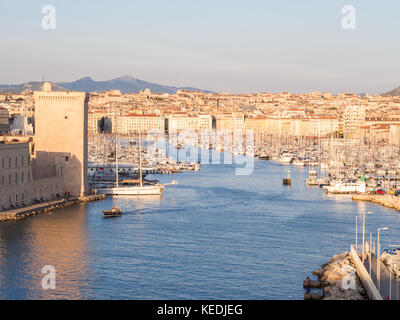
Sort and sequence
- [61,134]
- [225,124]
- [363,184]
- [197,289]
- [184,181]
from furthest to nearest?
[225,124], [184,181], [363,184], [61,134], [197,289]

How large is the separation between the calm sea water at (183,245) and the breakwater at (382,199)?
424 millimetres

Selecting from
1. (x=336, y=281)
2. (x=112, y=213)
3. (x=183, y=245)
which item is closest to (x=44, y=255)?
(x=183, y=245)

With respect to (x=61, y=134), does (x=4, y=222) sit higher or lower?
lower

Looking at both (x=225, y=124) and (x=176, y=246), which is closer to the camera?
(x=176, y=246)

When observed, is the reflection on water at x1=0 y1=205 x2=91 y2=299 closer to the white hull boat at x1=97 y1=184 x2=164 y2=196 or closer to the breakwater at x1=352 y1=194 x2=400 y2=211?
the white hull boat at x1=97 y1=184 x2=164 y2=196

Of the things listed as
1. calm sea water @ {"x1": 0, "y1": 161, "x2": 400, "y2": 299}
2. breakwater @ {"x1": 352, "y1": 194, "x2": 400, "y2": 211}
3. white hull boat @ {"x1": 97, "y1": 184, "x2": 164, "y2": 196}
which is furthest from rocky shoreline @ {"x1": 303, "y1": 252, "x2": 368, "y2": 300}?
white hull boat @ {"x1": 97, "y1": 184, "x2": 164, "y2": 196}

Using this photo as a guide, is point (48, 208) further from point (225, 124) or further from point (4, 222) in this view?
point (225, 124)

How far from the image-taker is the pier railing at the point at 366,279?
10992mm

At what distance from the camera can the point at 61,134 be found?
2367 cm

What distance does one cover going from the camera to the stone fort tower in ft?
77.3

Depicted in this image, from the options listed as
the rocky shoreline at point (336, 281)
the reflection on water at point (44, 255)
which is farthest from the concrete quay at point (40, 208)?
the rocky shoreline at point (336, 281)

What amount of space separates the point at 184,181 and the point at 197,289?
20.5m

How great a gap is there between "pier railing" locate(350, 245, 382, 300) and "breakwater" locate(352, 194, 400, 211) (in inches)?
408
